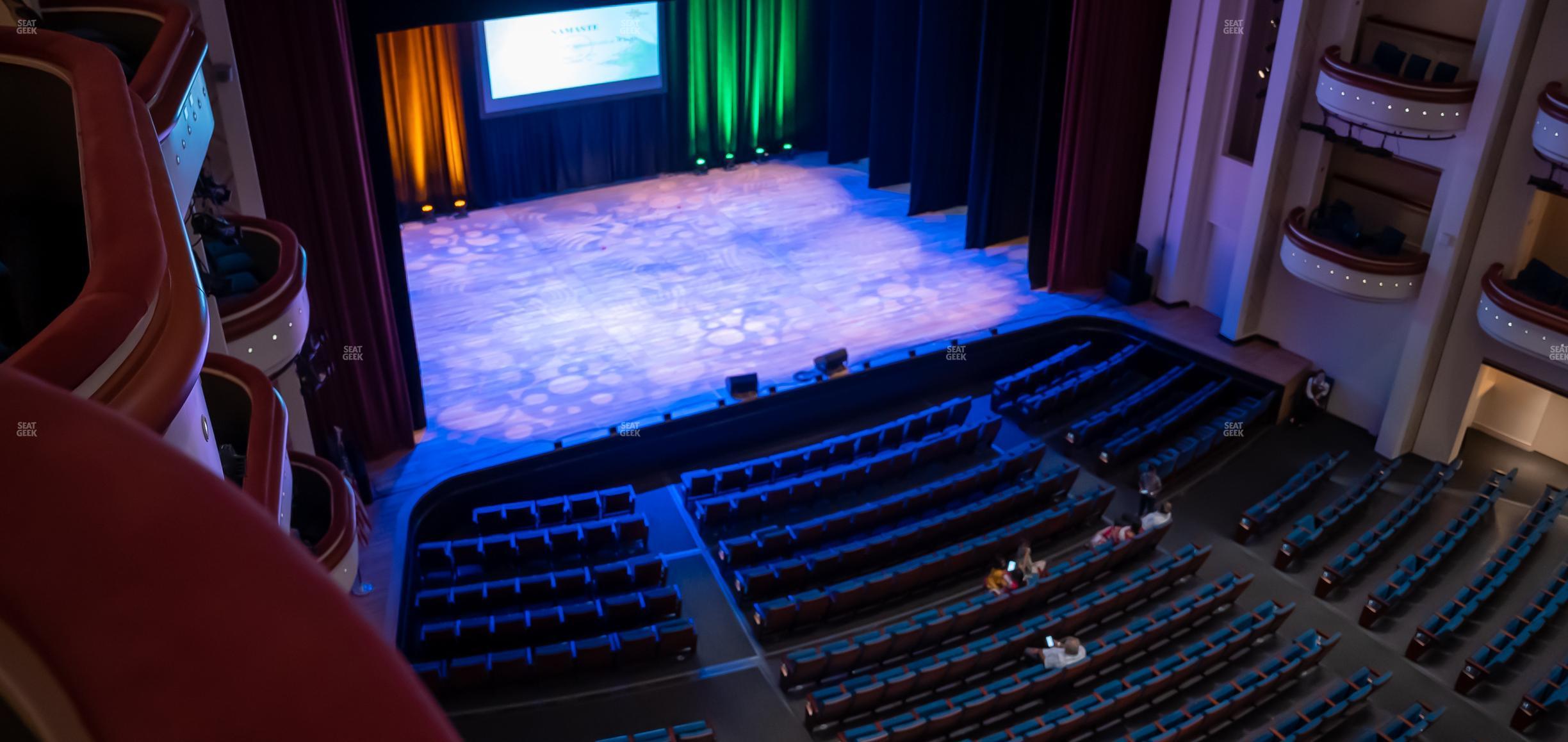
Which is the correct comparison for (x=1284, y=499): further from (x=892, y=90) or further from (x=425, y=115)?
(x=425, y=115)

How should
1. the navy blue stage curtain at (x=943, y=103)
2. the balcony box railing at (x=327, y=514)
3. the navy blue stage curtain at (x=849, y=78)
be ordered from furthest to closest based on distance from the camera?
the navy blue stage curtain at (x=849, y=78) → the navy blue stage curtain at (x=943, y=103) → the balcony box railing at (x=327, y=514)

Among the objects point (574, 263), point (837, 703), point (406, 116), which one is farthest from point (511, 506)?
point (406, 116)

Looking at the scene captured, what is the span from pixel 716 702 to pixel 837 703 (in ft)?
3.44

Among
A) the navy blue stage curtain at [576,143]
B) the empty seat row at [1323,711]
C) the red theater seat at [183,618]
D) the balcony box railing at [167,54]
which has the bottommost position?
the empty seat row at [1323,711]

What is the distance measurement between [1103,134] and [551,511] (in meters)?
8.49

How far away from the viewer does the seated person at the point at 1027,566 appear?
Result: 10281 millimetres

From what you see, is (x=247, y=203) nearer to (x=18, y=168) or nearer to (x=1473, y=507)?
(x=18, y=168)

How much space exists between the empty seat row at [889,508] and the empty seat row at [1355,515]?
212 cm

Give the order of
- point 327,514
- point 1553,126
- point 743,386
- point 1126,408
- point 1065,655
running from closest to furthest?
point 327,514 → point 1065,655 → point 1553,126 → point 743,386 → point 1126,408

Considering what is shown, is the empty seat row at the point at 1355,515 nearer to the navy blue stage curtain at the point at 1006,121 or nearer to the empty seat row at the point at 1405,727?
the empty seat row at the point at 1405,727

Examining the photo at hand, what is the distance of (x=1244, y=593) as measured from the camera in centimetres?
1056

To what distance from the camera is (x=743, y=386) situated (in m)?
12.6

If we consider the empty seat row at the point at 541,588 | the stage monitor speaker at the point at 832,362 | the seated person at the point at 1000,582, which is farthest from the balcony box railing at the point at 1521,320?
the empty seat row at the point at 541,588

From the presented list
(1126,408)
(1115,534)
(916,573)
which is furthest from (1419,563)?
(916,573)
